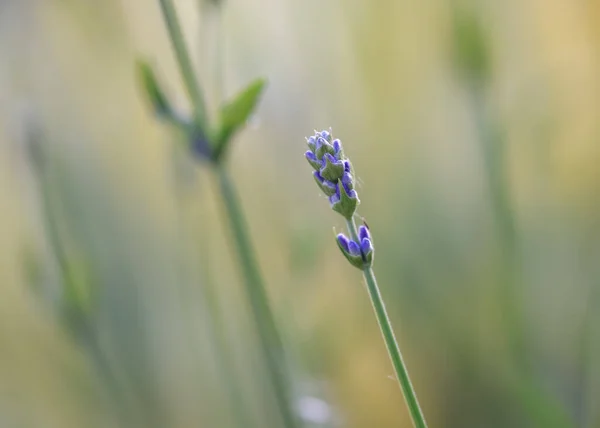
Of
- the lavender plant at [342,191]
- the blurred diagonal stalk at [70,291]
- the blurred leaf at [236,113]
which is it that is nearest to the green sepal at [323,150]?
the lavender plant at [342,191]

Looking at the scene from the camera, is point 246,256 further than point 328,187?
Yes

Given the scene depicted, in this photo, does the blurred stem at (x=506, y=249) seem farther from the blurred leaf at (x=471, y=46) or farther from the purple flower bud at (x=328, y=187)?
the purple flower bud at (x=328, y=187)

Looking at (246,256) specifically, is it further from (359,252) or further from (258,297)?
(359,252)

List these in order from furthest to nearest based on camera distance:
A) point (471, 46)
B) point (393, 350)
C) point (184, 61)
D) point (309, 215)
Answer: point (309, 215), point (471, 46), point (184, 61), point (393, 350)

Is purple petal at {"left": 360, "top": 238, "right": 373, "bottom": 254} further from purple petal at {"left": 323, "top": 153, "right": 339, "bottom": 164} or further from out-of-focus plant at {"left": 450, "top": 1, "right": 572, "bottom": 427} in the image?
out-of-focus plant at {"left": 450, "top": 1, "right": 572, "bottom": 427}

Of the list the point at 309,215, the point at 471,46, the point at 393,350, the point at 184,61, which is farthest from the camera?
A: the point at 309,215

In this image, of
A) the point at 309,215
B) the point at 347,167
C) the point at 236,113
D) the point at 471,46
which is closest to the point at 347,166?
the point at 347,167

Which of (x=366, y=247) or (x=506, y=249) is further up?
(x=366, y=247)

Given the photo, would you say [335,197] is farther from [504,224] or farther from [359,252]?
[504,224]
